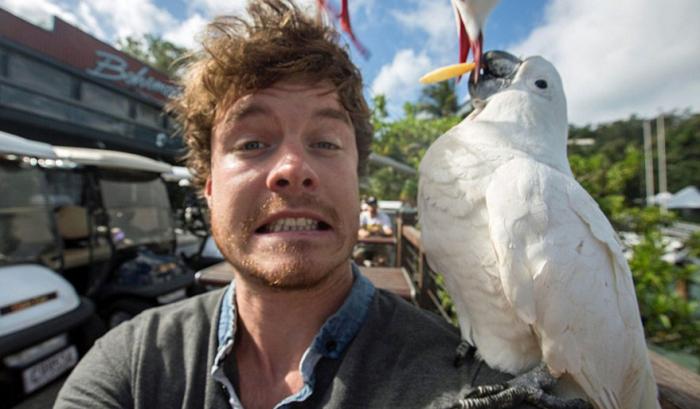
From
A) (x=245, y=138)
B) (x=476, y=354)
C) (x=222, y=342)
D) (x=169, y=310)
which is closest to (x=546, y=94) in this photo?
(x=476, y=354)

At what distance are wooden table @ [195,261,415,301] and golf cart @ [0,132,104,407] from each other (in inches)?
44.1

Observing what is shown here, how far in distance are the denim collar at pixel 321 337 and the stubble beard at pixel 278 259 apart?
123 mm

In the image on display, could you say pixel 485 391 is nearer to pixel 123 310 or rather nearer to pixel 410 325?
pixel 410 325

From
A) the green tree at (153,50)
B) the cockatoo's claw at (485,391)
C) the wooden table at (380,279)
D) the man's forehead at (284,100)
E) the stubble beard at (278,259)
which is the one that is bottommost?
the wooden table at (380,279)

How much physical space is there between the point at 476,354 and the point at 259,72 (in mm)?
1015

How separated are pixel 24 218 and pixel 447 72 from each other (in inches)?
Result: 140

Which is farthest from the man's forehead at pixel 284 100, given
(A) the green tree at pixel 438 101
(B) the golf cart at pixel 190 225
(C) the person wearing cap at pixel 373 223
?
(A) the green tree at pixel 438 101

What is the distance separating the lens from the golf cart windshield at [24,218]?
2846 millimetres

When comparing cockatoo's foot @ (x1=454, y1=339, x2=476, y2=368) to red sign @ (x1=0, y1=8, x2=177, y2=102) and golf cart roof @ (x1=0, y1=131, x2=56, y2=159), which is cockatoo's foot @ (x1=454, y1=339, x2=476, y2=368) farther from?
red sign @ (x1=0, y1=8, x2=177, y2=102)

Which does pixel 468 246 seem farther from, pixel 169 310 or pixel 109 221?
pixel 109 221

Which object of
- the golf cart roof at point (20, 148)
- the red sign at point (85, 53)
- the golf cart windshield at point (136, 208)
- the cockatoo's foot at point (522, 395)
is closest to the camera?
the cockatoo's foot at point (522, 395)

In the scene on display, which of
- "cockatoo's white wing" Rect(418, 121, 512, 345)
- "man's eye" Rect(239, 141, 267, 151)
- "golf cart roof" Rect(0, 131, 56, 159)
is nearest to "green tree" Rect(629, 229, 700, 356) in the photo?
"cockatoo's white wing" Rect(418, 121, 512, 345)

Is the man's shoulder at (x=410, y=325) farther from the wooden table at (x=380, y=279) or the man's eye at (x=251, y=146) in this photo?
the wooden table at (x=380, y=279)

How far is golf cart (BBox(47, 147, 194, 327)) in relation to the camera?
347cm
